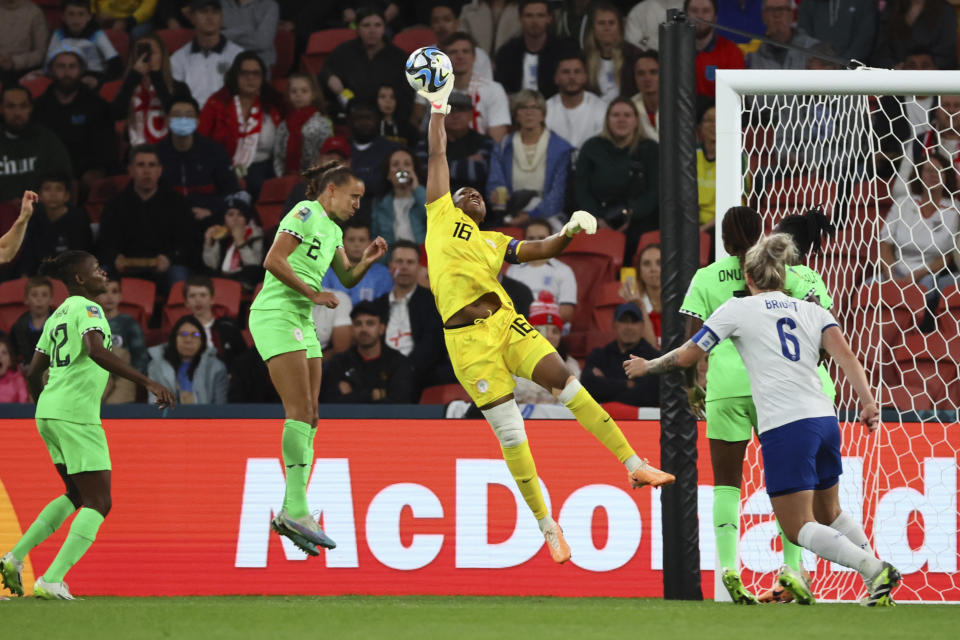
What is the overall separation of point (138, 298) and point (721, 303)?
6.84 meters

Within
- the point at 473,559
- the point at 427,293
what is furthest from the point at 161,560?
the point at 427,293

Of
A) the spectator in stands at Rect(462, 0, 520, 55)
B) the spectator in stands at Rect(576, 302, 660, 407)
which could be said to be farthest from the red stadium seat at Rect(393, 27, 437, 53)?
the spectator in stands at Rect(576, 302, 660, 407)

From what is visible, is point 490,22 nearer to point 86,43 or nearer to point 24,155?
point 86,43

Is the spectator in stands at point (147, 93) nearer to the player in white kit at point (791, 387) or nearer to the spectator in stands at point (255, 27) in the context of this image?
the spectator in stands at point (255, 27)

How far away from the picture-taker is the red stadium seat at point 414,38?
14.7 meters

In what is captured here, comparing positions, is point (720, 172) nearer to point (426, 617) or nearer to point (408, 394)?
point (426, 617)

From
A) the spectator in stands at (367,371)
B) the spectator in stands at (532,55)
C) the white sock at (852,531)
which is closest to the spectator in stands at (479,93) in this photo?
the spectator in stands at (532,55)

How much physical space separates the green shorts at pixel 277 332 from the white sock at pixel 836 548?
3.43 metres

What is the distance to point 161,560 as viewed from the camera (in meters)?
9.98

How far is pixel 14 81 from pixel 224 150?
2.73 m

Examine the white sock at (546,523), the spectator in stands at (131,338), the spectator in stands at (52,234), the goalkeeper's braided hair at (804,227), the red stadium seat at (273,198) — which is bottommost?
the white sock at (546,523)

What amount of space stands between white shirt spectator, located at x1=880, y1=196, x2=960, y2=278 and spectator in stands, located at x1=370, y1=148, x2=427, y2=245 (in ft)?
14.0

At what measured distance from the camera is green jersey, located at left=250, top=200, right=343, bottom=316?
27.9 ft

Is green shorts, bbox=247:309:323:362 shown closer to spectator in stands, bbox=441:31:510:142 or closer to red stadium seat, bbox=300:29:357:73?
spectator in stands, bbox=441:31:510:142
